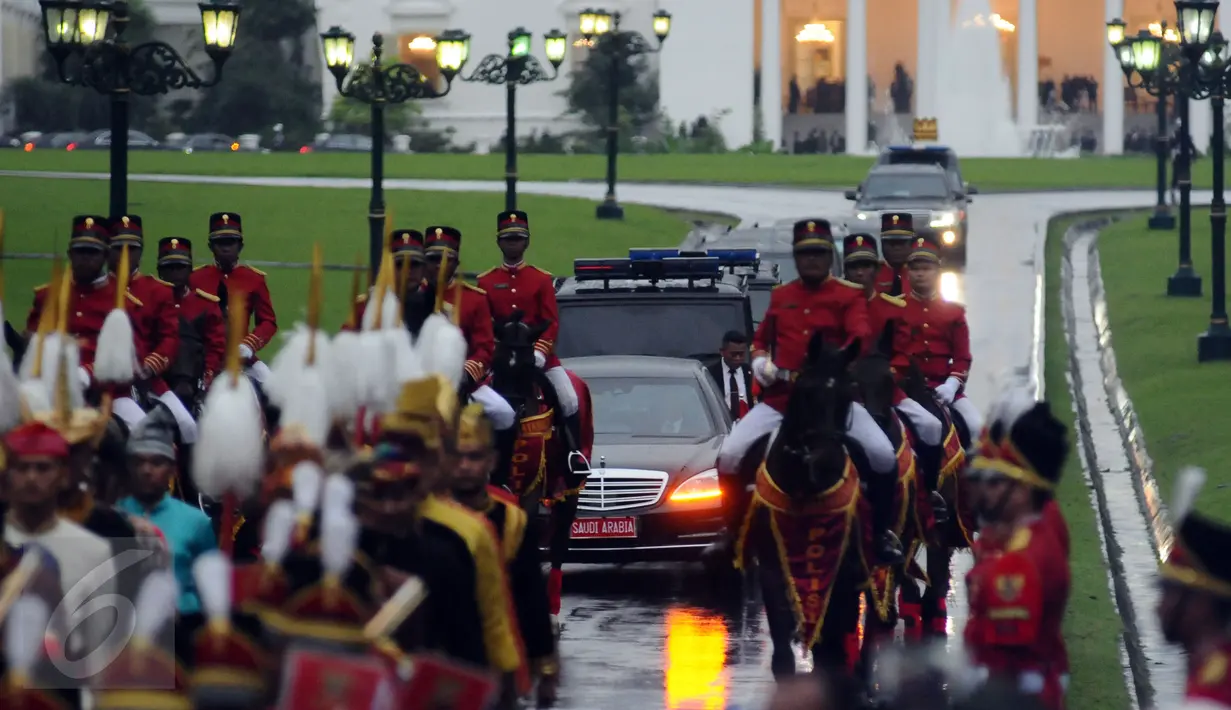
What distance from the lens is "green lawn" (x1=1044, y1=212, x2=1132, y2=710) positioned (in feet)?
42.8

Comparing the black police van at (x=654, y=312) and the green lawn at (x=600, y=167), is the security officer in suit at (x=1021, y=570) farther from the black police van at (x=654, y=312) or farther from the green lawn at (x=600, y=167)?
the green lawn at (x=600, y=167)

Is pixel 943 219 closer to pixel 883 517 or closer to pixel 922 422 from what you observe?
pixel 922 422

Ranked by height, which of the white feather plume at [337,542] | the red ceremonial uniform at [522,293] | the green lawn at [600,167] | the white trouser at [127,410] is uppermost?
the green lawn at [600,167]

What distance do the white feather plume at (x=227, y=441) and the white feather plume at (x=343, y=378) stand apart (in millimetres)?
355

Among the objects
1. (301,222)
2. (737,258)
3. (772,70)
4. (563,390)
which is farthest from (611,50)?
(772,70)

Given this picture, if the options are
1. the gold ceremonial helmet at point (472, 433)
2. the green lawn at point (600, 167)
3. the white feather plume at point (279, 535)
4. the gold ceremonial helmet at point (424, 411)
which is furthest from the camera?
the green lawn at point (600, 167)

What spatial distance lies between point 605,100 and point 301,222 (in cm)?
4122

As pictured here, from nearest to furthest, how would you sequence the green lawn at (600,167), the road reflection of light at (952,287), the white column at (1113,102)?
the road reflection of light at (952,287)
the green lawn at (600,167)
the white column at (1113,102)

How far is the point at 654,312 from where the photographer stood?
19.3 meters

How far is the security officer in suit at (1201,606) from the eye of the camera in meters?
6.42

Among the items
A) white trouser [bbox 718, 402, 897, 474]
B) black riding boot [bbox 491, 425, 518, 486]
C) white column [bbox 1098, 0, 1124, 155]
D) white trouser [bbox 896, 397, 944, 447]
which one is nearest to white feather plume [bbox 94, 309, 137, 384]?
black riding boot [bbox 491, 425, 518, 486]

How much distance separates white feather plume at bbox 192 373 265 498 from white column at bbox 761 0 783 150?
8455 centimetres

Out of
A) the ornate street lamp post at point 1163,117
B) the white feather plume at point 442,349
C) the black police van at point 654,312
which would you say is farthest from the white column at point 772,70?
the white feather plume at point 442,349

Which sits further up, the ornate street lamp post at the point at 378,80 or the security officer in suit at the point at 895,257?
the ornate street lamp post at the point at 378,80
